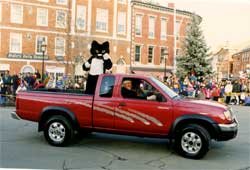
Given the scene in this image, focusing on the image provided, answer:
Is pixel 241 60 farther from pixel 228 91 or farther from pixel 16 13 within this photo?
pixel 228 91

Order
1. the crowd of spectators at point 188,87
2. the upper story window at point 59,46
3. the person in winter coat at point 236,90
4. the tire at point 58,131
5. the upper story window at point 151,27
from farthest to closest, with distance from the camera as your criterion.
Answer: the upper story window at point 151,27 < the upper story window at point 59,46 < the person in winter coat at point 236,90 < the crowd of spectators at point 188,87 < the tire at point 58,131

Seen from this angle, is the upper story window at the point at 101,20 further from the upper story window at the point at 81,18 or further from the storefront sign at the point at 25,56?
the storefront sign at the point at 25,56

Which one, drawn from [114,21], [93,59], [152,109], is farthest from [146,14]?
[152,109]

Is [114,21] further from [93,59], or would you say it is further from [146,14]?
[93,59]

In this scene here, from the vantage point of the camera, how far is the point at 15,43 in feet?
128

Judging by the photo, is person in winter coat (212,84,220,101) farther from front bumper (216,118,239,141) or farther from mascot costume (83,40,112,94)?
front bumper (216,118,239,141)

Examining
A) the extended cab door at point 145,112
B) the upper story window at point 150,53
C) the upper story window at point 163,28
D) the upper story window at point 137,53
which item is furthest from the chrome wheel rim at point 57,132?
the upper story window at point 163,28

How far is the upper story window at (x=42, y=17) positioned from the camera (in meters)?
40.3

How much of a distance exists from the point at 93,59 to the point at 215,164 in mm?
5036

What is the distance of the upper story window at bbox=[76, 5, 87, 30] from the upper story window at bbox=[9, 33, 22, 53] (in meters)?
6.82

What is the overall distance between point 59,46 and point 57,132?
1337 inches

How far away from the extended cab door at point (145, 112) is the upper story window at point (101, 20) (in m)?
36.7

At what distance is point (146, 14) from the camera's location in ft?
154

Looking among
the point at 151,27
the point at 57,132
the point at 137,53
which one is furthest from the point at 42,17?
the point at 57,132
